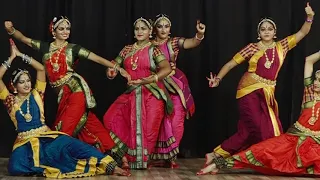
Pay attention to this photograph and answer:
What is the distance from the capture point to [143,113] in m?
5.38

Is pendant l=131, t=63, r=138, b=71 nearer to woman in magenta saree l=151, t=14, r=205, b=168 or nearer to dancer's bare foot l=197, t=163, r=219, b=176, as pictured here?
woman in magenta saree l=151, t=14, r=205, b=168

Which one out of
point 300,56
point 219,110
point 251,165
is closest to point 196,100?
point 219,110

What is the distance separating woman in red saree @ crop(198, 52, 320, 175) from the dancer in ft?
2.94

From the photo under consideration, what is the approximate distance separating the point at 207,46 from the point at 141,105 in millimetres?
1222

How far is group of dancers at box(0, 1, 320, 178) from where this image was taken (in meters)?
4.87

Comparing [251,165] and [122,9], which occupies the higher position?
[122,9]

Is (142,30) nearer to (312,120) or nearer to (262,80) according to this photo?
(262,80)

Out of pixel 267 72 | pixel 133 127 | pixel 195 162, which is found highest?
pixel 267 72

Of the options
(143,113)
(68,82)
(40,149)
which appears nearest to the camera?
(40,149)

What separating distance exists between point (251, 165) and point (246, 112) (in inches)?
20.4

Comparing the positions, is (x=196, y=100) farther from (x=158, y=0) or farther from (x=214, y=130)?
(x=158, y=0)

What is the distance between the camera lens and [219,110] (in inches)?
250

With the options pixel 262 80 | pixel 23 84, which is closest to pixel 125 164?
pixel 23 84

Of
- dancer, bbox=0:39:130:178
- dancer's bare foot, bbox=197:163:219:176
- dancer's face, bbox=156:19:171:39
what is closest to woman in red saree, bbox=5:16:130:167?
dancer, bbox=0:39:130:178
